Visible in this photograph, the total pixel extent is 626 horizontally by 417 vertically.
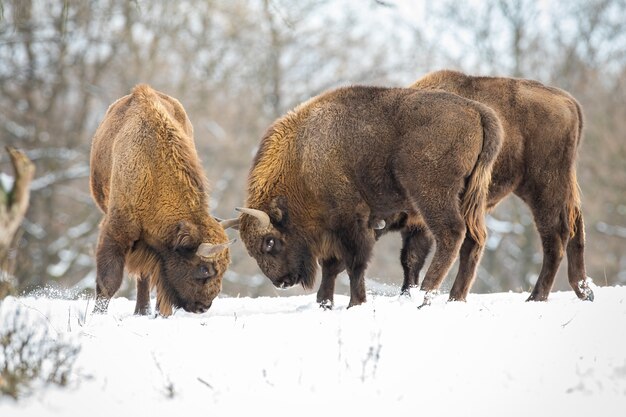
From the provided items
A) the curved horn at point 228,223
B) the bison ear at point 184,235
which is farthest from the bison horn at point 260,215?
the bison ear at point 184,235

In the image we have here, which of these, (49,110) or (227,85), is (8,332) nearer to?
(49,110)

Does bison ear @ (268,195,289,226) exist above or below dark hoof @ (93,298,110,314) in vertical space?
above

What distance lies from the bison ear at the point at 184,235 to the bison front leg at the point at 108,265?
0.51m

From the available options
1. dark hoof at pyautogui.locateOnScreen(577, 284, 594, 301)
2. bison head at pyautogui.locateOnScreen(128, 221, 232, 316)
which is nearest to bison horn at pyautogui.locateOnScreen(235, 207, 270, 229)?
bison head at pyautogui.locateOnScreen(128, 221, 232, 316)

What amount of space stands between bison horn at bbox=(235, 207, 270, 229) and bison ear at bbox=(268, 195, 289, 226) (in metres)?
0.11

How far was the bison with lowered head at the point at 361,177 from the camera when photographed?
25.9ft

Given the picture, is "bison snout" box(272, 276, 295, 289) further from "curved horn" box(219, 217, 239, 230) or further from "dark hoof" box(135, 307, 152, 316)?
"dark hoof" box(135, 307, 152, 316)

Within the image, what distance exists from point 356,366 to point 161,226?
320 cm

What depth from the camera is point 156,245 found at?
26.4ft

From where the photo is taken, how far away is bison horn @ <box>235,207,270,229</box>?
8320 millimetres

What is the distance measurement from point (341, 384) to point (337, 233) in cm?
355

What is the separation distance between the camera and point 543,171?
8383 mm

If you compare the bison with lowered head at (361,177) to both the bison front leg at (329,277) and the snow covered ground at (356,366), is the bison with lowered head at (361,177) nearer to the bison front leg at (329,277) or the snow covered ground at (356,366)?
the bison front leg at (329,277)

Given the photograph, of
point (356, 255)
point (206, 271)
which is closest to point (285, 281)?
point (356, 255)
